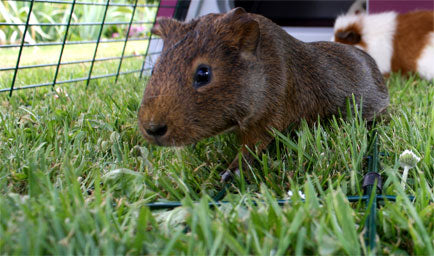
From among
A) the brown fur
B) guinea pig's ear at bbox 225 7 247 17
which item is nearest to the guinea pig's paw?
guinea pig's ear at bbox 225 7 247 17

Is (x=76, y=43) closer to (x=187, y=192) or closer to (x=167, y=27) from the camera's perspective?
(x=167, y=27)

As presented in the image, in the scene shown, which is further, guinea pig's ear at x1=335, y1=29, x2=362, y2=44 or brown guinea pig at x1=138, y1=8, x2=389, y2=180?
guinea pig's ear at x1=335, y1=29, x2=362, y2=44

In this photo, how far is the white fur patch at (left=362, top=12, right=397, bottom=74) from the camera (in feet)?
14.3

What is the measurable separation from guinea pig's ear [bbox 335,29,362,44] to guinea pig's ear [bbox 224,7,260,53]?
9.52 feet

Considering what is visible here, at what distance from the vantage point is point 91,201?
4.28ft

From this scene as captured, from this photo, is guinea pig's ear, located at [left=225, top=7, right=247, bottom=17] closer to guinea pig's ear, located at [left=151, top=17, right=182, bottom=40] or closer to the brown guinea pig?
the brown guinea pig

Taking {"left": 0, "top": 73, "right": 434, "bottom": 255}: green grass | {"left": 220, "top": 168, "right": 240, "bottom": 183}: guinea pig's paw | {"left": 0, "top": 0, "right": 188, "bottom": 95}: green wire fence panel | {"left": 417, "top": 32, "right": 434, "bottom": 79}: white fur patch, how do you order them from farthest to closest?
{"left": 417, "top": 32, "right": 434, "bottom": 79}: white fur patch → {"left": 0, "top": 0, "right": 188, "bottom": 95}: green wire fence panel → {"left": 220, "top": 168, "right": 240, "bottom": 183}: guinea pig's paw → {"left": 0, "top": 73, "right": 434, "bottom": 255}: green grass

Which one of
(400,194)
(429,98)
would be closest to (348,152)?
(400,194)

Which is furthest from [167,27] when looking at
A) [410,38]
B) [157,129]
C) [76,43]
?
[410,38]

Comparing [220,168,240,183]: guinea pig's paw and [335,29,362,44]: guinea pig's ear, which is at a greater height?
[335,29,362,44]: guinea pig's ear

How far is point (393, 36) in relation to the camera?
4.36 m

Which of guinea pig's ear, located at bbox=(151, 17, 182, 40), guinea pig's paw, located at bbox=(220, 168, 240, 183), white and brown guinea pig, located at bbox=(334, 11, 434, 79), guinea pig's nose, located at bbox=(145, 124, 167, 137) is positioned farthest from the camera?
white and brown guinea pig, located at bbox=(334, 11, 434, 79)

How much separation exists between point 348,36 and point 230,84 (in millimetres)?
3172

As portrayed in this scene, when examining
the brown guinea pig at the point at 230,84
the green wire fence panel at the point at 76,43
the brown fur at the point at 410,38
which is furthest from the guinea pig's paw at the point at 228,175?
the brown fur at the point at 410,38
